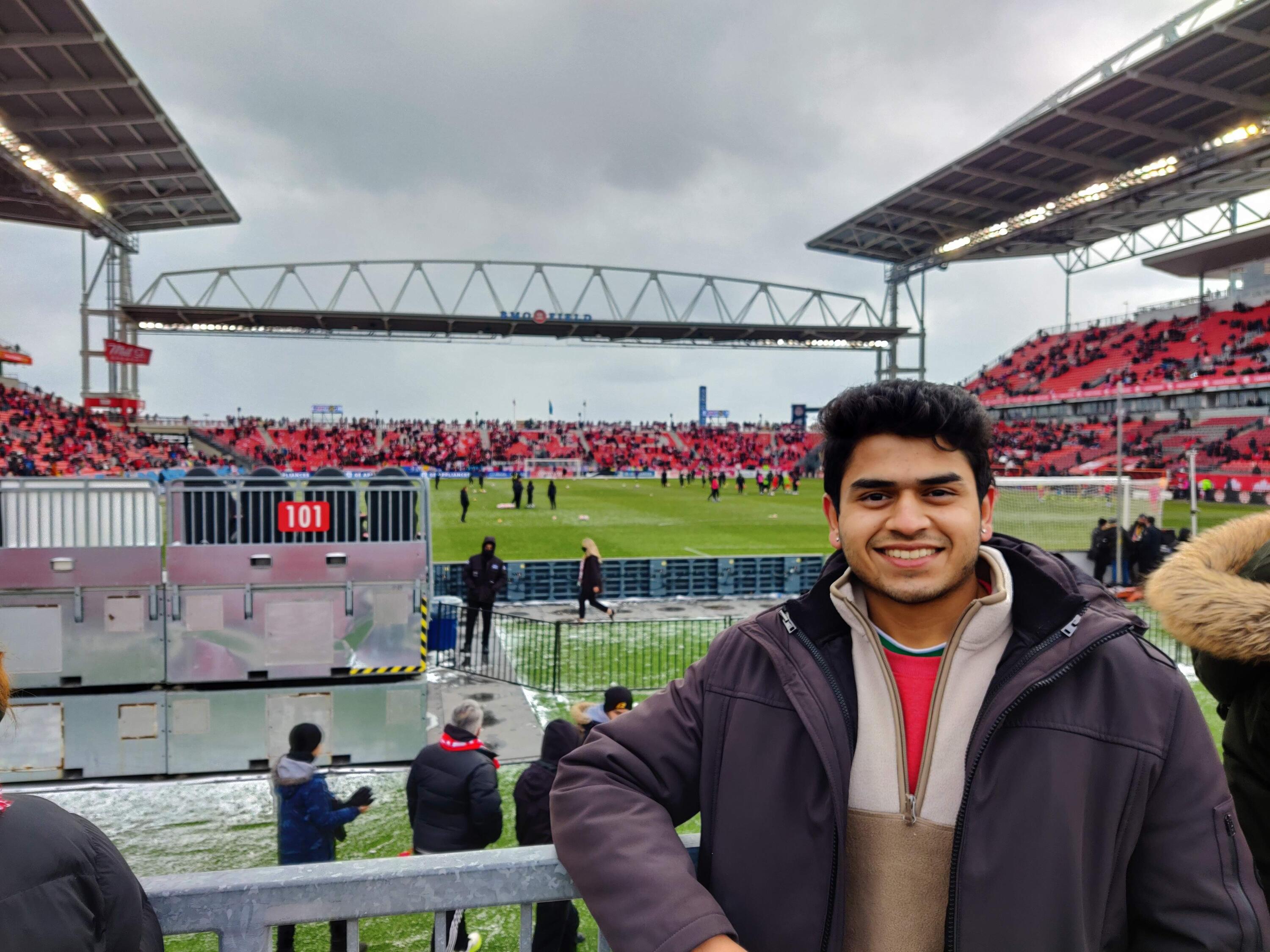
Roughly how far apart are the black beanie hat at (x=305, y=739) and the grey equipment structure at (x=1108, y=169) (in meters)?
32.7

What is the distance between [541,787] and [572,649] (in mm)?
8139

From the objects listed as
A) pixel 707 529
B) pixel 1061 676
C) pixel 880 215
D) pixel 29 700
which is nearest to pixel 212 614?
pixel 29 700

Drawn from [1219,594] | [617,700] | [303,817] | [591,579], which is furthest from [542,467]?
[1219,594]

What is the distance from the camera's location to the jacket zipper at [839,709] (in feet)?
5.11

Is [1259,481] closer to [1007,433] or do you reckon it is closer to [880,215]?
[1007,433]

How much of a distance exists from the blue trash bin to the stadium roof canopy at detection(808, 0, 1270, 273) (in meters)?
30.3

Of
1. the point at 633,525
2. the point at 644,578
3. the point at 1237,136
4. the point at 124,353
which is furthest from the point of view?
the point at 124,353

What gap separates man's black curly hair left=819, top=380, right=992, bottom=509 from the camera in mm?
1838

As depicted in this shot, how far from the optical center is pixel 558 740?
14.4 ft

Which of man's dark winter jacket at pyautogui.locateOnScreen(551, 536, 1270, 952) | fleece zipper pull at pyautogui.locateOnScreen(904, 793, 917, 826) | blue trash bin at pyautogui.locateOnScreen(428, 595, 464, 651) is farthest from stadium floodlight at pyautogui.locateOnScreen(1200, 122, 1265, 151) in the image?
fleece zipper pull at pyautogui.locateOnScreen(904, 793, 917, 826)

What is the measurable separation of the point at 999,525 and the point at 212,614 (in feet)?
57.4

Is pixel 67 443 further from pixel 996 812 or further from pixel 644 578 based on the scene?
pixel 996 812

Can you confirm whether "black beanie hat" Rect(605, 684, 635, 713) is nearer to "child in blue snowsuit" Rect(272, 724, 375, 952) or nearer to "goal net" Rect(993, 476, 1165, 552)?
"child in blue snowsuit" Rect(272, 724, 375, 952)

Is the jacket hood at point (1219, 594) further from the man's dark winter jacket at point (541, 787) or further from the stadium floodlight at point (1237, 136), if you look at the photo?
the stadium floodlight at point (1237, 136)
